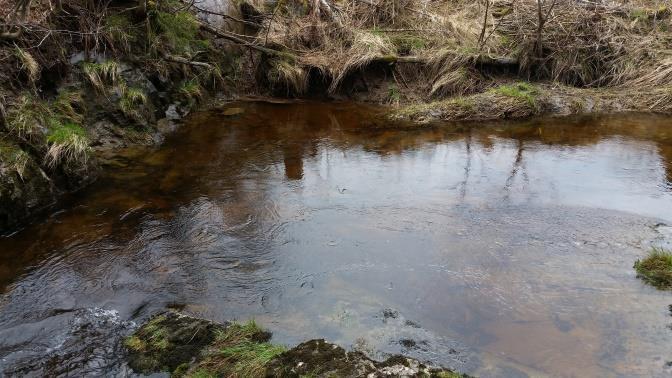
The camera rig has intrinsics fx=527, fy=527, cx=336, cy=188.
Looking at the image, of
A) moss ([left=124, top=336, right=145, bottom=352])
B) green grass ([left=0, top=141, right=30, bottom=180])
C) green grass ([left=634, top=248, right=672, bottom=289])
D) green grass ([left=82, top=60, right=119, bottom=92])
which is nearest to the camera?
moss ([left=124, top=336, right=145, bottom=352])

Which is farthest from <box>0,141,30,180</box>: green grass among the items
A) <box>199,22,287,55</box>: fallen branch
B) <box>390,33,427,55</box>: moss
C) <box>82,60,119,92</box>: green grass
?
<box>390,33,427,55</box>: moss

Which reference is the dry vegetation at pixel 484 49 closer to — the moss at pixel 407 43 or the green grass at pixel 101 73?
the moss at pixel 407 43

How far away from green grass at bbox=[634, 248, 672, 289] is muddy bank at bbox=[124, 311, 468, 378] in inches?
78.9

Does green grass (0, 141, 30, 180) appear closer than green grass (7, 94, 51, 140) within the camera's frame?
Yes

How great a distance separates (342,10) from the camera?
10.3m

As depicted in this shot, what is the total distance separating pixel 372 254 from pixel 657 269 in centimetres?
222

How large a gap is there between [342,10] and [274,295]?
25.1 ft

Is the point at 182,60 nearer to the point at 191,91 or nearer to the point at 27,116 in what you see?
the point at 191,91

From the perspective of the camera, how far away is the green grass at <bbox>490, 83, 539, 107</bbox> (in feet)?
28.3

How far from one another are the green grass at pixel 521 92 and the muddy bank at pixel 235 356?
654cm

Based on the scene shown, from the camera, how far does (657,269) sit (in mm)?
4090

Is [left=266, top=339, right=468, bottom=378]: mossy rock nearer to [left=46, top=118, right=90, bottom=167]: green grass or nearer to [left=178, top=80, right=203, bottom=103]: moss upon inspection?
[left=46, top=118, right=90, bottom=167]: green grass

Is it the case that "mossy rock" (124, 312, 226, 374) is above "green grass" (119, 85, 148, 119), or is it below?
below

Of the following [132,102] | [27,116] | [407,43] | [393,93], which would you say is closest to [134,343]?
[27,116]
